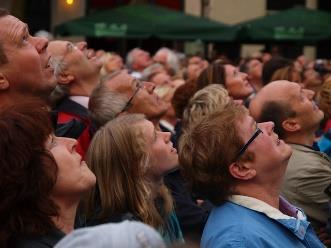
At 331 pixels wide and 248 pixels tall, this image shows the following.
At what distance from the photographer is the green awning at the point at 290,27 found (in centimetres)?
1773

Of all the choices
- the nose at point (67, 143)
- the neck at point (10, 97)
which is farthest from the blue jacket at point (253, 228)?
the neck at point (10, 97)

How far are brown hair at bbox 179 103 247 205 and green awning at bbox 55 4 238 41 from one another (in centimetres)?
1276

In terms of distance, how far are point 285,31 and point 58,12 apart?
24.8 feet

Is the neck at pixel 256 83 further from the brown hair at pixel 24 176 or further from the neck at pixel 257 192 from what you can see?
the brown hair at pixel 24 176

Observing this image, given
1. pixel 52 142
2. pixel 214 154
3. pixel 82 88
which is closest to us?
pixel 52 142

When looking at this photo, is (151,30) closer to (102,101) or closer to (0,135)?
(102,101)

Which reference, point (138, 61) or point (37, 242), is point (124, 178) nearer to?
point (37, 242)

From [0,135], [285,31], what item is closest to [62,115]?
[0,135]

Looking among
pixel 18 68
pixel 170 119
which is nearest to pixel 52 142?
pixel 18 68

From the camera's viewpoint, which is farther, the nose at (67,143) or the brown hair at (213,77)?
the brown hair at (213,77)

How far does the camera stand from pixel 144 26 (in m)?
17.0

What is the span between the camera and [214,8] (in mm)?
25719

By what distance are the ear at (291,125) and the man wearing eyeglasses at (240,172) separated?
3.95 ft

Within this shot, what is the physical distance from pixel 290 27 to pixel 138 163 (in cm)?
1411
